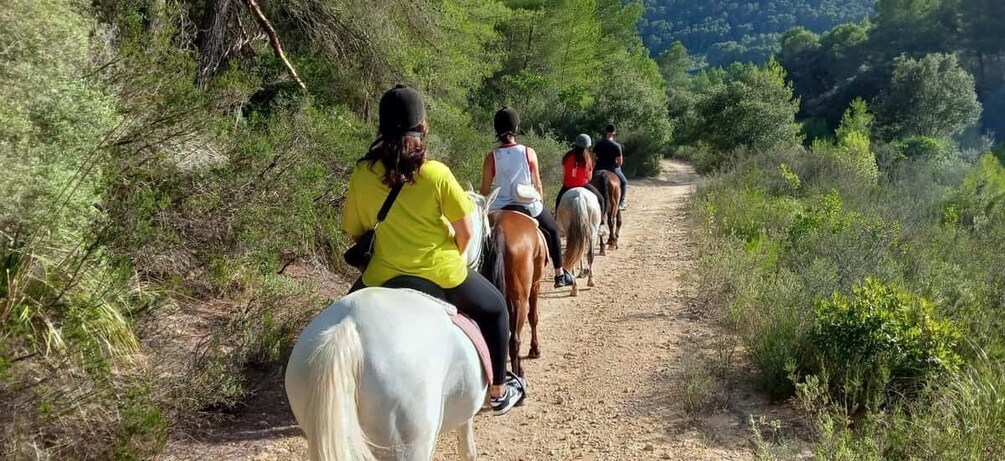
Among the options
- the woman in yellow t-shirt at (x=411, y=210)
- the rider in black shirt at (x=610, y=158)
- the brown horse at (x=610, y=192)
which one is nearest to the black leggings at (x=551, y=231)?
the woman in yellow t-shirt at (x=411, y=210)

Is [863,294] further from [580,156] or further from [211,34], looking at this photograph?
[211,34]

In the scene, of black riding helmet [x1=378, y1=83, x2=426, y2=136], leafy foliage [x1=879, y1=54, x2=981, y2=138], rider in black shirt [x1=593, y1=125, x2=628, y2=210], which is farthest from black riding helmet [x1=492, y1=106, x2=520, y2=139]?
leafy foliage [x1=879, y1=54, x2=981, y2=138]

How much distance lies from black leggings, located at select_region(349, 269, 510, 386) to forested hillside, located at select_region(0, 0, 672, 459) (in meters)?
1.70

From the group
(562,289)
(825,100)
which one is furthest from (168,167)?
(825,100)

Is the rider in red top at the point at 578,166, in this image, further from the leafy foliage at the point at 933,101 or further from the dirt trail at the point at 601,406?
the leafy foliage at the point at 933,101

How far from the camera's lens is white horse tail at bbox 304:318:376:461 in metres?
2.23

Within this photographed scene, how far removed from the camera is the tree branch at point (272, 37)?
26.6 ft

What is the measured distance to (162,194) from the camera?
17.2ft

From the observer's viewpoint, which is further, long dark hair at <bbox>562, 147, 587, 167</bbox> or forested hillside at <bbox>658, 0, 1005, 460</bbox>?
long dark hair at <bbox>562, 147, 587, 167</bbox>

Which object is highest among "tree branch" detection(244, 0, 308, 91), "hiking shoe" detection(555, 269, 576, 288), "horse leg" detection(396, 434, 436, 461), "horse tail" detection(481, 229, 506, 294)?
"tree branch" detection(244, 0, 308, 91)

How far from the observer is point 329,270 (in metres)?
7.45

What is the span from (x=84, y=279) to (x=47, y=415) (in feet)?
3.91

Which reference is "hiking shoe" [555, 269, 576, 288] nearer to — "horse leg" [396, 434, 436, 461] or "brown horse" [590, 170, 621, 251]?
"brown horse" [590, 170, 621, 251]

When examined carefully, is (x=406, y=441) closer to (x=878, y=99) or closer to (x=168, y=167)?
(x=168, y=167)
